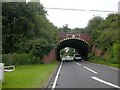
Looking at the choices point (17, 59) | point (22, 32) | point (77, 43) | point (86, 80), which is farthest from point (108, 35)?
point (86, 80)

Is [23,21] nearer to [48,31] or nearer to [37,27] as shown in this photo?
[37,27]

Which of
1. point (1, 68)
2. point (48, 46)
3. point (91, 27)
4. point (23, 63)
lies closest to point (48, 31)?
point (48, 46)

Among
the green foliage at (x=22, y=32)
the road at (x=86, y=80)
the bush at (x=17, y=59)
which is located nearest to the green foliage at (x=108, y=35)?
the green foliage at (x=22, y=32)

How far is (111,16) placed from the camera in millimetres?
60500

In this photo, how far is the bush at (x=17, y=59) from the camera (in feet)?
130

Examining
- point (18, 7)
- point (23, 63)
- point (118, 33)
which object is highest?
point (18, 7)

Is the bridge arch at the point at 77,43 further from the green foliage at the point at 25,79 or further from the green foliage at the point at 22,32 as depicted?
the green foliage at the point at 25,79

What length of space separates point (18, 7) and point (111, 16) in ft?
74.3

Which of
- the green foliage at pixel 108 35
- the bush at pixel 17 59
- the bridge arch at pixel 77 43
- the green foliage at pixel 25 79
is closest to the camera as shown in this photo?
the green foliage at pixel 25 79

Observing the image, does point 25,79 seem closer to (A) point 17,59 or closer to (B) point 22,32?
(A) point 17,59

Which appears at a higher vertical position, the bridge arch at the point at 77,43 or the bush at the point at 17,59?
the bridge arch at the point at 77,43

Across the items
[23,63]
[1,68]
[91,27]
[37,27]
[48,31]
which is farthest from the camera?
[91,27]

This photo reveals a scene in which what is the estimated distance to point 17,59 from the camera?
4169 centimetres

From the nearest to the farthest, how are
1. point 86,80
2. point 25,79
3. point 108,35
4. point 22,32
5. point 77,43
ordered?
point 86,80 < point 25,79 < point 22,32 < point 108,35 < point 77,43
